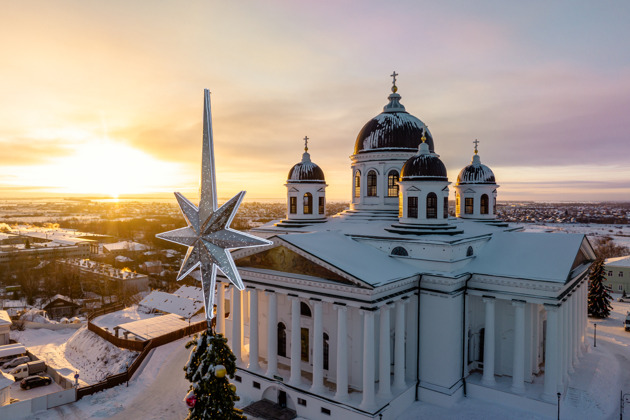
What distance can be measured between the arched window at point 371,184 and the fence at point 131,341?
1361 cm

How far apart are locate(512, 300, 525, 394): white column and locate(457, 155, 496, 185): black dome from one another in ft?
36.9

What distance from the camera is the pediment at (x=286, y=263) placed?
637 inches

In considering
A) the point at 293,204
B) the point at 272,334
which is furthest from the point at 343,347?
the point at 293,204

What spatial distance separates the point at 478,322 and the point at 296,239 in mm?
10244

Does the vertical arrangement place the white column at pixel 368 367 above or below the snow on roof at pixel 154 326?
above

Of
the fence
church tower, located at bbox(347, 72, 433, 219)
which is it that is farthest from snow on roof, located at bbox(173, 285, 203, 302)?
church tower, located at bbox(347, 72, 433, 219)

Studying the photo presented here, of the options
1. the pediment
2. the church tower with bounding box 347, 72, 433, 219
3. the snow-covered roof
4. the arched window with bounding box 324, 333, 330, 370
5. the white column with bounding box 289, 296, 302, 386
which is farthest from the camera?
the snow-covered roof

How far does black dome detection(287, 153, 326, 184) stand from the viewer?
25562mm

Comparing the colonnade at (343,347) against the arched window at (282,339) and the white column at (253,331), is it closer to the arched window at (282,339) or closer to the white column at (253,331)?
the white column at (253,331)

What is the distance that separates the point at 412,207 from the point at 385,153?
494 cm

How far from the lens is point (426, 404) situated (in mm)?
17750

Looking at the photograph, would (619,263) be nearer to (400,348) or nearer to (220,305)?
(400,348)

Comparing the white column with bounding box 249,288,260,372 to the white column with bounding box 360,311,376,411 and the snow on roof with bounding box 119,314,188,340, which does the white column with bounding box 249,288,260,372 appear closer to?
the white column with bounding box 360,311,376,411

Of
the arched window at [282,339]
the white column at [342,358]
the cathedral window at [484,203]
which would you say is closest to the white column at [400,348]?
the white column at [342,358]
